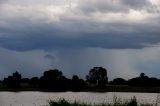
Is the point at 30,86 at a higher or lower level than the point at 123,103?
higher

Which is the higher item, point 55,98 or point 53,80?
point 53,80

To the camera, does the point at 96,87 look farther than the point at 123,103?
Yes

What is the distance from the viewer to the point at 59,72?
107 meters

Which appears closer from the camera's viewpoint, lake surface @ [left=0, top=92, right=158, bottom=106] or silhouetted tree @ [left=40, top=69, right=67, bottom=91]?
lake surface @ [left=0, top=92, right=158, bottom=106]

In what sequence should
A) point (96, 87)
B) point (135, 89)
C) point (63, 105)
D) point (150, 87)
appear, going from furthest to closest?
1. point (96, 87)
2. point (135, 89)
3. point (150, 87)
4. point (63, 105)

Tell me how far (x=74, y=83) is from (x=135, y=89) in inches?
523

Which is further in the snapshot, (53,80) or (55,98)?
(53,80)

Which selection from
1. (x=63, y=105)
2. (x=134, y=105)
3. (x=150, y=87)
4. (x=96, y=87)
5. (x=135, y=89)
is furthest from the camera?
(x=96, y=87)

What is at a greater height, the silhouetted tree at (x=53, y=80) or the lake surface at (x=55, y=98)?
the silhouetted tree at (x=53, y=80)

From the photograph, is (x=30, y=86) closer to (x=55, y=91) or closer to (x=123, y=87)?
(x=55, y=91)

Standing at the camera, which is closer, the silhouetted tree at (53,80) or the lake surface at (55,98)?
the lake surface at (55,98)

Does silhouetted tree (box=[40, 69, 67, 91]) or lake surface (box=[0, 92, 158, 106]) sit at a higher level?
silhouetted tree (box=[40, 69, 67, 91])

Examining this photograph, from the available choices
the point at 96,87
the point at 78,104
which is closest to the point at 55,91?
the point at 96,87

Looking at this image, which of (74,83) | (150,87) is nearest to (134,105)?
(150,87)
